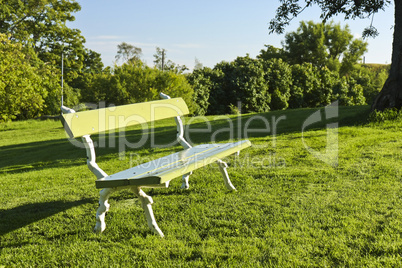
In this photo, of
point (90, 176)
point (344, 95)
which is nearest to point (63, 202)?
point (90, 176)

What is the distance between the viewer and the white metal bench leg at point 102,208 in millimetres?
3211

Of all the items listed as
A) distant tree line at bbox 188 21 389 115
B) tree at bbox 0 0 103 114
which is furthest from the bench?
tree at bbox 0 0 103 114

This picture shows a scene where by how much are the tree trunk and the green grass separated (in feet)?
8.72

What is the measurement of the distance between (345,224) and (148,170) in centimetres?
183

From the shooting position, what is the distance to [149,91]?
62.9 ft

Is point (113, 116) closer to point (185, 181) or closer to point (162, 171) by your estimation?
point (162, 171)

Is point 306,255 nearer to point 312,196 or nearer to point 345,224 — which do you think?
point 345,224

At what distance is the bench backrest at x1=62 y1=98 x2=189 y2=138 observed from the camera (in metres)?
3.11

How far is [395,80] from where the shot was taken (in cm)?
884

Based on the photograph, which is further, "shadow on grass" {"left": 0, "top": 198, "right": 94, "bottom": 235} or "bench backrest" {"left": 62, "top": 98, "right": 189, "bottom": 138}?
"shadow on grass" {"left": 0, "top": 198, "right": 94, "bottom": 235}

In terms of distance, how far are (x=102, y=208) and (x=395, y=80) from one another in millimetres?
8117

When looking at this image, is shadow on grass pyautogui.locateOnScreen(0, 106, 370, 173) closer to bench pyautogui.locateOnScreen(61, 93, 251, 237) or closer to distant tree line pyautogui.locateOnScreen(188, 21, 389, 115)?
bench pyautogui.locateOnScreen(61, 93, 251, 237)

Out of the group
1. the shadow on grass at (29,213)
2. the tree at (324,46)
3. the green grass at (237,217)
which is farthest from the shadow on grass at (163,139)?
the tree at (324,46)

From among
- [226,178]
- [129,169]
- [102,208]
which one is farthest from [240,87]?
[102,208]
